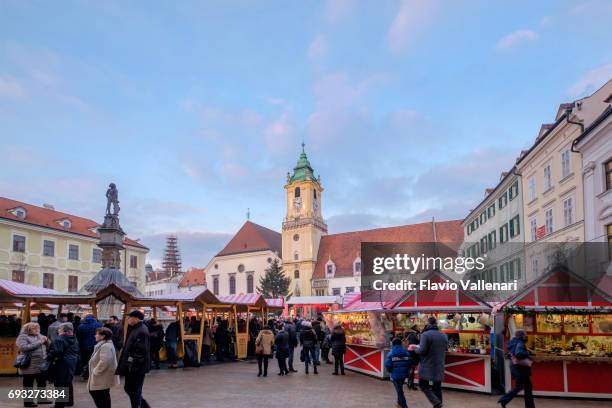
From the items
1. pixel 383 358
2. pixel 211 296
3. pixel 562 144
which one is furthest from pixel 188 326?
pixel 562 144

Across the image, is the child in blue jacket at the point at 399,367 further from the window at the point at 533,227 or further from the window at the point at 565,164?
the window at the point at 533,227

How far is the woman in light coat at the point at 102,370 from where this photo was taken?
752cm

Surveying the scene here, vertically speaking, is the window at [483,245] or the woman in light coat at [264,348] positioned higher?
the window at [483,245]

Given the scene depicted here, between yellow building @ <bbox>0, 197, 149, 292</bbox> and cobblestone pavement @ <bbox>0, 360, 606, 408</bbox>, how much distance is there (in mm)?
29118

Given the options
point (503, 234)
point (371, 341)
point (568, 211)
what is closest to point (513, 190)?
point (503, 234)

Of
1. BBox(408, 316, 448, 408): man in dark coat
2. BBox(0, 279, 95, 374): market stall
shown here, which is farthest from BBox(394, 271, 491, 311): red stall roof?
BBox(0, 279, 95, 374): market stall

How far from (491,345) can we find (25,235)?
37.3 m

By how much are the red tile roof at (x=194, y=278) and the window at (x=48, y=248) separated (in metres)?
56.1

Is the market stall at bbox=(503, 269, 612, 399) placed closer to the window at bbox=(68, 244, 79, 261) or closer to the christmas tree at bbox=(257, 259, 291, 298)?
the window at bbox=(68, 244, 79, 261)

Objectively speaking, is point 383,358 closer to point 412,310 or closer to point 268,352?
point 412,310

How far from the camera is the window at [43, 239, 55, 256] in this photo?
141 feet

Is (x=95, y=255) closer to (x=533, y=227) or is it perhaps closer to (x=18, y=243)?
(x=18, y=243)

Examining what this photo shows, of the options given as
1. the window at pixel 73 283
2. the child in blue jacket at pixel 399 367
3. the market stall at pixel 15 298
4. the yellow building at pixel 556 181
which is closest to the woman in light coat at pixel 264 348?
the market stall at pixel 15 298

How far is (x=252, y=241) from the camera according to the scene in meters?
76.1
